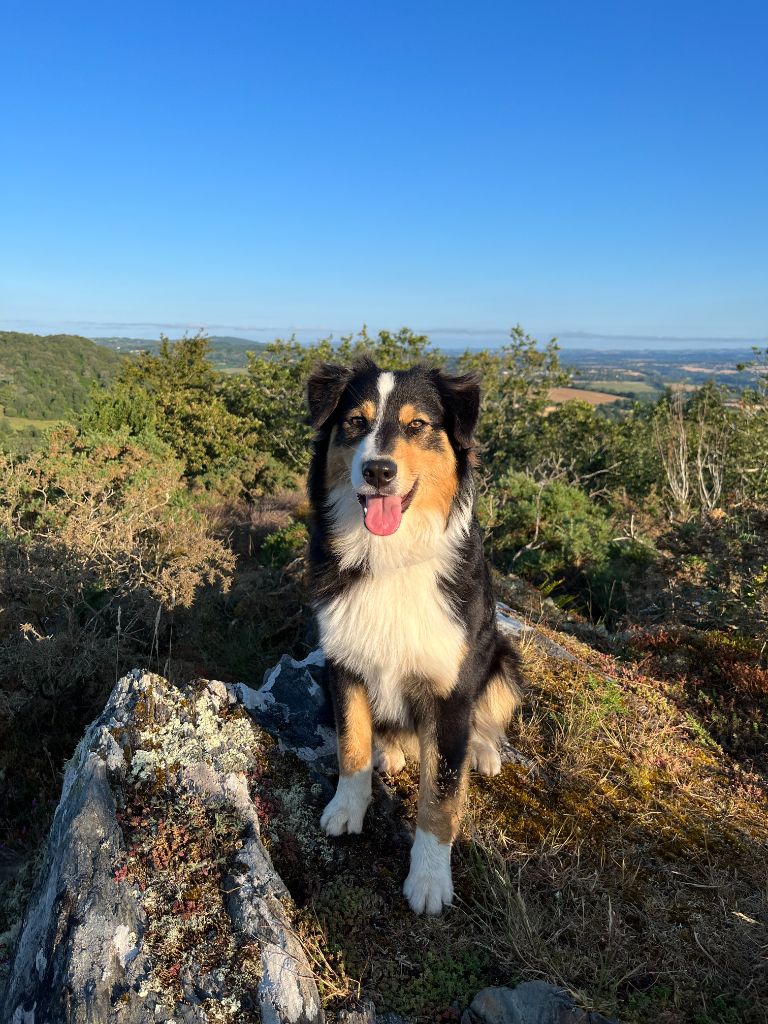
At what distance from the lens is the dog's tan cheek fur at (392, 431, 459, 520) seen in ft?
9.50

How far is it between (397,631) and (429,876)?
116 cm

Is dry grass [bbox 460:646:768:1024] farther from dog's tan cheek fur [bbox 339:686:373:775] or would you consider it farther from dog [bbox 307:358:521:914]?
dog's tan cheek fur [bbox 339:686:373:775]

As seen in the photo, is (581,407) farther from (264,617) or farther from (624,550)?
(264,617)

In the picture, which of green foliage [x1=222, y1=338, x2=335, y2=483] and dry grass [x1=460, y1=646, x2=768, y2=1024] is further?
green foliage [x1=222, y1=338, x2=335, y2=483]

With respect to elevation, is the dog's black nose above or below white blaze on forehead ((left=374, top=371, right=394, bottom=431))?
below

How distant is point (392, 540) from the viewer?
9.91 feet

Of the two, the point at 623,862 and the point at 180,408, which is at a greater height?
the point at 180,408

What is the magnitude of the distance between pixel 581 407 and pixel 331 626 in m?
17.3

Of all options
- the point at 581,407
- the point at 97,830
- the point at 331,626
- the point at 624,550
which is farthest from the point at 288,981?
the point at 581,407

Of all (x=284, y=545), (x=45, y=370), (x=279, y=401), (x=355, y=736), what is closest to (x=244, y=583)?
(x=284, y=545)

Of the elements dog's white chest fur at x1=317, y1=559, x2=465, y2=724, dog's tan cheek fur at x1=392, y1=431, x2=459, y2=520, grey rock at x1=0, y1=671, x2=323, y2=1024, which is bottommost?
grey rock at x1=0, y1=671, x2=323, y2=1024

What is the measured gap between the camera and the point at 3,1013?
2258mm

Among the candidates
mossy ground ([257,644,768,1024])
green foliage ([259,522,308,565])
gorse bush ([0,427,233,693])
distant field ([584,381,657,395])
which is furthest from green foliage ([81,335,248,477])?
distant field ([584,381,657,395])

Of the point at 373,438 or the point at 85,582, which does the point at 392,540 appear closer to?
the point at 373,438
